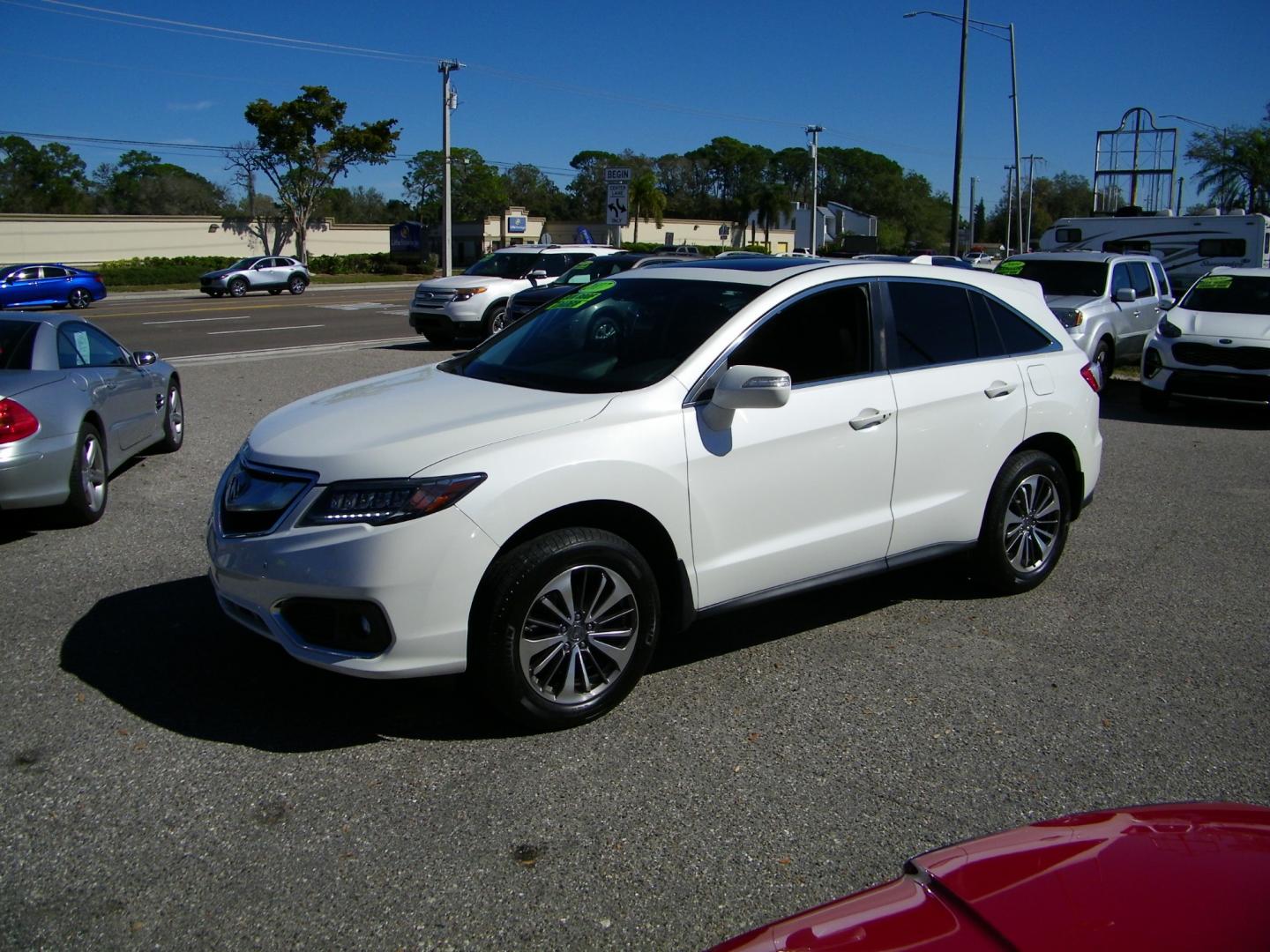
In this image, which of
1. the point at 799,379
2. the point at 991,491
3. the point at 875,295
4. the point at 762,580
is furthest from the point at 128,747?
the point at 991,491

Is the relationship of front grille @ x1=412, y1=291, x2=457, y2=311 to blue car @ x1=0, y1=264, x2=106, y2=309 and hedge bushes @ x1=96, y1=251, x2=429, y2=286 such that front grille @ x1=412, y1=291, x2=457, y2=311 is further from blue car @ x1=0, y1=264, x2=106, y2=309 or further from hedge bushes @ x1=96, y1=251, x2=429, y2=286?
hedge bushes @ x1=96, y1=251, x2=429, y2=286

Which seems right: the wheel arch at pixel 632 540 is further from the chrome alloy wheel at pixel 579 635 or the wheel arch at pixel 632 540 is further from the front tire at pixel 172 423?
the front tire at pixel 172 423

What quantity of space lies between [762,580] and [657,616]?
57cm

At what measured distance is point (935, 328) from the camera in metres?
5.45

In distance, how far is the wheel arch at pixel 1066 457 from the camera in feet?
19.1

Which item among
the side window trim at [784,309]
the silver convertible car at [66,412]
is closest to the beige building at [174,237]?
the silver convertible car at [66,412]

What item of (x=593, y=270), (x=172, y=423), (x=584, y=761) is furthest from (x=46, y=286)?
(x=584, y=761)

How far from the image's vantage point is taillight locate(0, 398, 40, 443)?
6.29 m

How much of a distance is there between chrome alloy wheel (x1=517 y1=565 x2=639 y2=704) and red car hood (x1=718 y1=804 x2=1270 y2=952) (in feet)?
6.87

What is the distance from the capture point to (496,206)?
116m

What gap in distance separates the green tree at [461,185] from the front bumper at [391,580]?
114 metres

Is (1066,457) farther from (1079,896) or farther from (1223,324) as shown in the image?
(1223,324)

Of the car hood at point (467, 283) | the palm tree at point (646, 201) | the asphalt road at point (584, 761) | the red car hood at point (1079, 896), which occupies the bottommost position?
the asphalt road at point (584, 761)

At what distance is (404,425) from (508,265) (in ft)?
56.1
